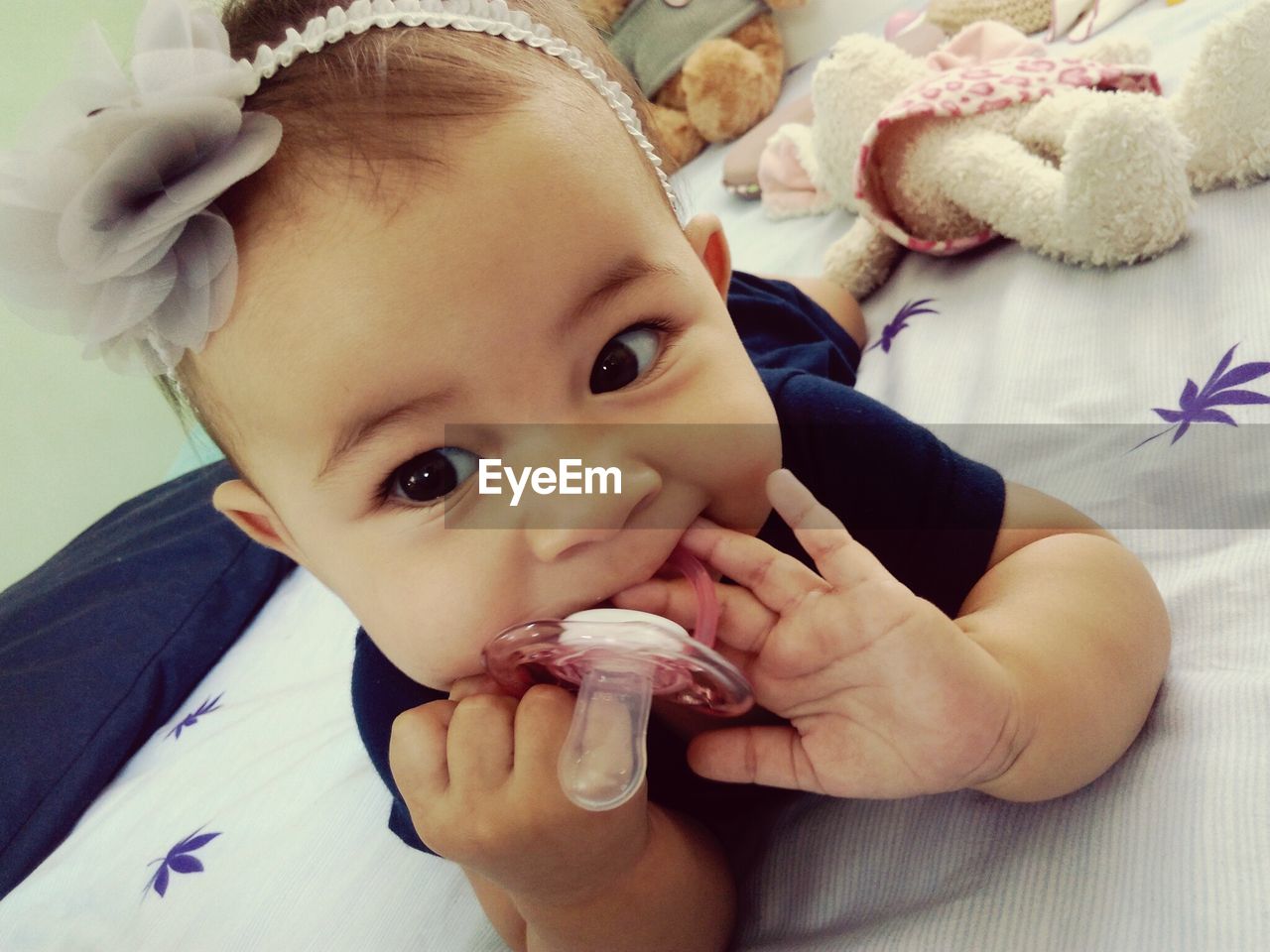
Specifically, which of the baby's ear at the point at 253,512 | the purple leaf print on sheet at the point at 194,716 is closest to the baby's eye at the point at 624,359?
the baby's ear at the point at 253,512

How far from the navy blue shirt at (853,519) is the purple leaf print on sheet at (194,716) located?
393mm

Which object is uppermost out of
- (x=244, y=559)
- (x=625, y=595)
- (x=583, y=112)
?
(x=583, y=112)

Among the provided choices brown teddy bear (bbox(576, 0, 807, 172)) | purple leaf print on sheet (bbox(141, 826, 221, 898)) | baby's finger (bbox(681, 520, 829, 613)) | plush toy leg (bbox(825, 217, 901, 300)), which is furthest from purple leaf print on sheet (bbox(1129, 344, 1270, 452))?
brown teddy bear (bbox(576, 0, 807, 172))

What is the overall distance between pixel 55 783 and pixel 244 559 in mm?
325

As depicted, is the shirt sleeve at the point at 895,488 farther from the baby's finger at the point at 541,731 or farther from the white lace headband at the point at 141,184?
the white lace headband at the point at 141,184

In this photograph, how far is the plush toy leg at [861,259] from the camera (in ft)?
3.57

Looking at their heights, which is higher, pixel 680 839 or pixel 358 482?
pixel 358 482

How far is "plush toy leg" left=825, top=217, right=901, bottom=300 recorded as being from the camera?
109 centimetres

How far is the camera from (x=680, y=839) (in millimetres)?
542

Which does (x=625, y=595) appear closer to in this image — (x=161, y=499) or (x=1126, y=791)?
(x=1126, y=791)

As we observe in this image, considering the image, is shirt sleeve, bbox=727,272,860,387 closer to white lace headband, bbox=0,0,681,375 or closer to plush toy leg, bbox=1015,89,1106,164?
plush toy leg, bbox=1015,89,1106,164

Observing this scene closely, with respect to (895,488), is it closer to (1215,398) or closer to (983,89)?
(1215,398)

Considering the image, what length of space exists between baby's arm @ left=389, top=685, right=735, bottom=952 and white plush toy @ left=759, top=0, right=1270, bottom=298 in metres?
0.67

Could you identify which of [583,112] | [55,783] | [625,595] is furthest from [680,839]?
[55,783]
